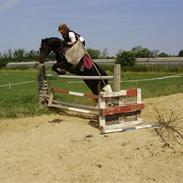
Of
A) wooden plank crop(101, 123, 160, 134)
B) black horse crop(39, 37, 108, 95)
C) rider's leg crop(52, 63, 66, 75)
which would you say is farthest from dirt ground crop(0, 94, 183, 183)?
rider's leg crop(52, 63, 66, 75)

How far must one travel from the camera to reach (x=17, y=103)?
36.3ft

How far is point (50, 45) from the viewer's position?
9547 mm

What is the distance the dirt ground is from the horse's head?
1747mm

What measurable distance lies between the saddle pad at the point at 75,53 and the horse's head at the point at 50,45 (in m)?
0.31

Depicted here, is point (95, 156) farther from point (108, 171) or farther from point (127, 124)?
point (127, 124)

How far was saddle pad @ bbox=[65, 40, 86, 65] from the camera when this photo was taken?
920cm

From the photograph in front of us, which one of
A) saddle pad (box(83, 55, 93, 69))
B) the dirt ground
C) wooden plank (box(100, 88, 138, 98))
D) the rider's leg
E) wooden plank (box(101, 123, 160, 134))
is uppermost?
saddle pad (box(83, 55, 93, 69))

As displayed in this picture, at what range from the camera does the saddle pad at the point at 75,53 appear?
362 inches

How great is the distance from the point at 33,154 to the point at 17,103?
14.3 feet

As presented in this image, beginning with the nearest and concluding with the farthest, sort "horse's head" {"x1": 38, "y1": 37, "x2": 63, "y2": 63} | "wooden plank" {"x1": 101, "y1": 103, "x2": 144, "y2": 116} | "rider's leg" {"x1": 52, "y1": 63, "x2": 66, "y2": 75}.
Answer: "wooden plank" {"x1": 101, "y1": 103, "x2": 144, "y2": 116} < "horse's head" {"x1": 38, "y1": 37, "x2": 63, "y2": 63} < "rider's leg" {"x1": 52, "y1": 63, "x2": 66, "y2": 75}

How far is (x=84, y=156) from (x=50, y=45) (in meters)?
3.48

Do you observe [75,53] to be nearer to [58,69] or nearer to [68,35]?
[68,35]

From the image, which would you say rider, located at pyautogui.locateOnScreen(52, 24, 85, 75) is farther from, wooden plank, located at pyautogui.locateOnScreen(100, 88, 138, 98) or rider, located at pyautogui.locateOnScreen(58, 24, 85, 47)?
wooden plank, located at pyautogui.locateOnScreen(100, 88, 138, 98)

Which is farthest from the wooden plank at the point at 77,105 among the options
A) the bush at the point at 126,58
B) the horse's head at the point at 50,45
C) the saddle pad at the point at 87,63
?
the bush at the point at 126,58
